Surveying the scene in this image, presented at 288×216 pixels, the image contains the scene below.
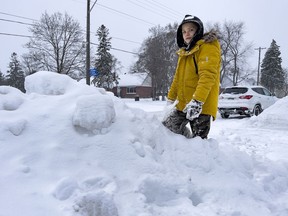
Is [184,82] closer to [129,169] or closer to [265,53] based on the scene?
[129,169]

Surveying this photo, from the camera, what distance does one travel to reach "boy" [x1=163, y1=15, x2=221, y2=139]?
3316 millimetres

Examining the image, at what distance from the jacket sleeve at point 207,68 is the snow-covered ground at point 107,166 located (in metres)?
0.51

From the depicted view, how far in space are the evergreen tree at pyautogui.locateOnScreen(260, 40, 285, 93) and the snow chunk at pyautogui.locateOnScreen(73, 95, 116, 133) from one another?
183 ft

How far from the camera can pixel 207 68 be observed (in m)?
3.36

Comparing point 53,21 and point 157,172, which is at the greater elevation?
point 53,21

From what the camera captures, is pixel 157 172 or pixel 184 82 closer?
pixel 157 172

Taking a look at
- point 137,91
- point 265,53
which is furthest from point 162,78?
point 265,53

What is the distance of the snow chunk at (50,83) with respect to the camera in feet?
11.8

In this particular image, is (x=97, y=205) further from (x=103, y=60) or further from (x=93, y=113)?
(x=103, y=60)

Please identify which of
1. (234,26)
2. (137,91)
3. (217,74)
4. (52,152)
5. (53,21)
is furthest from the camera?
(137,91)

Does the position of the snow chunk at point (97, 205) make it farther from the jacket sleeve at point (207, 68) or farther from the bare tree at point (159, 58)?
the bare tree at point (159, 58)

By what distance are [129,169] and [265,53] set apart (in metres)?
58.4

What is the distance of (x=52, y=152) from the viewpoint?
8.42 feet

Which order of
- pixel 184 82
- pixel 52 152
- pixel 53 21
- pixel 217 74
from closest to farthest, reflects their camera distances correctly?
pixel 52 152
pixel 217 74
pixel 184 82
pixel 53 21
